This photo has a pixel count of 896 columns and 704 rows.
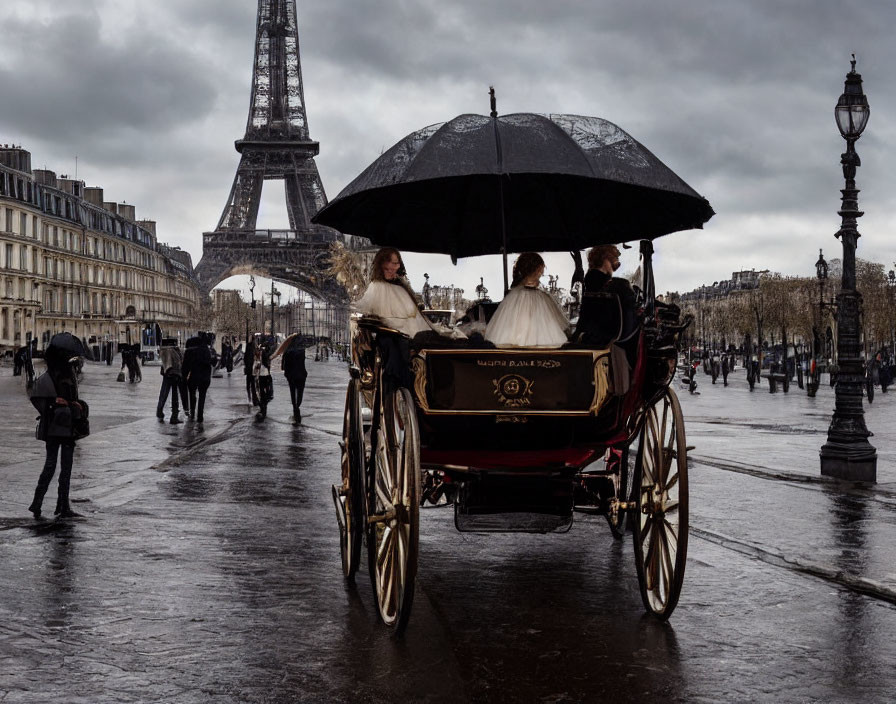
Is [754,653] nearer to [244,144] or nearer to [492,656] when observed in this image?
[492,656]

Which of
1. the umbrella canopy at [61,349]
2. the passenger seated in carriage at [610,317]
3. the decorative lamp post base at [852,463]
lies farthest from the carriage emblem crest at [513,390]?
the decorative lamp post base at [852,463]

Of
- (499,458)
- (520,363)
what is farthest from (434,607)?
(520,363)

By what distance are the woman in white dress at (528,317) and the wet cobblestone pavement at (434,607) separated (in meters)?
1.38

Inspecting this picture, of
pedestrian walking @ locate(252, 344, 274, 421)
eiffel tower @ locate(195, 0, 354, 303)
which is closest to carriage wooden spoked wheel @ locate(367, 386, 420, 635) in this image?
pedestrian walking @ locate(252, 344, 274, 421)

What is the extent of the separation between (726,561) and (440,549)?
186cm

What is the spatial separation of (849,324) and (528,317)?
7.62m

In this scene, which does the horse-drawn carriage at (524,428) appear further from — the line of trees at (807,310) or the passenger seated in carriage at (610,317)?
the line of trees at (807,310)

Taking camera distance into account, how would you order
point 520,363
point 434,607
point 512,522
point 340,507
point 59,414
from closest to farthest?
point 520,363
point 512,522
point 434,607
point 340,507
point 59,414

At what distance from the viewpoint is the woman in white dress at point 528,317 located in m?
5.28

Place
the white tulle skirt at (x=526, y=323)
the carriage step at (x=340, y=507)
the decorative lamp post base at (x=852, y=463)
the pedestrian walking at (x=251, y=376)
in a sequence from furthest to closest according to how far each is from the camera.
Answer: the pedestrian walking at (x=251, y=376), the decorative lamp post base at (x=852, y=463), the carriage step at (x=340, y=507), the white tulle skirt at (x=526, y=323)

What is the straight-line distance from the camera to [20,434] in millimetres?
14945

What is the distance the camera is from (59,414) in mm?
8008

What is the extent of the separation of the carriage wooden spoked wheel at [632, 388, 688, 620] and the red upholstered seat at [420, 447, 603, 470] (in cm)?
40

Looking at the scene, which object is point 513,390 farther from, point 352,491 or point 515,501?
point 352,491
